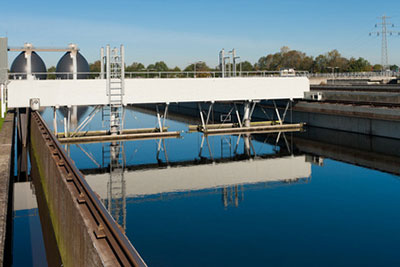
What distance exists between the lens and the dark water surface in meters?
14.8

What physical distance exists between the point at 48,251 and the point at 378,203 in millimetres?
14186

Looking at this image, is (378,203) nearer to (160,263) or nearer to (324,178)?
(324,178)

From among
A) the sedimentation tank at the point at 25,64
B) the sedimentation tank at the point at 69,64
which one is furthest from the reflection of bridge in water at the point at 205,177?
the sedimentation tank at the point at 25,64

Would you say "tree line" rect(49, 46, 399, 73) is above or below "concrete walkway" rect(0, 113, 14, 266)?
above

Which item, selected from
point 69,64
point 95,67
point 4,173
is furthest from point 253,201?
point 95,67

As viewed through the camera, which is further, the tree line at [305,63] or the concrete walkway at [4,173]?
the tree line at [305,63]

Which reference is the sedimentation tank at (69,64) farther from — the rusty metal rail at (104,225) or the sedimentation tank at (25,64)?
the rusty metal rail at (104,225)

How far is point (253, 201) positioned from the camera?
70.3 ft

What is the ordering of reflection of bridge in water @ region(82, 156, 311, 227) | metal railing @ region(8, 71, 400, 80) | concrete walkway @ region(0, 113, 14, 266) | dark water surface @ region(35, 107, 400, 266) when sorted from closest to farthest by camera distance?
concrete walkway @ region(0, 113, 14, 266)
dark water surface @ region(35, 107, 400, 266)
reflection of bridge in water @ region(82, 156, 311, 227)
metal railing @ region(8, 71, 400, 80)

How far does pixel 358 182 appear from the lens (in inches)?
975

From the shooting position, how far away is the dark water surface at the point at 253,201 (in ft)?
48.6

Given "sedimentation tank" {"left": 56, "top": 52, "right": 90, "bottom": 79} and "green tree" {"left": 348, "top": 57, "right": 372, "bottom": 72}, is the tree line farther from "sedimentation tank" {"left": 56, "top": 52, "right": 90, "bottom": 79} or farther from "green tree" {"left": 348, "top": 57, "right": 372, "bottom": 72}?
"sedimentation tank" {"left": 56, "top": 52, "right": 90, "bottom": 79}

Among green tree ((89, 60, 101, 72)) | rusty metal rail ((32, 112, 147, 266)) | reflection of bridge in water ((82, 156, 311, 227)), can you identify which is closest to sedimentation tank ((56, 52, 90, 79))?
reflection of bridge in water ((82, 156, 311, 227))

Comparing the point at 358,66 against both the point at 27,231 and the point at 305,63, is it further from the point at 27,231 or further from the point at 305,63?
the point at 27,231
